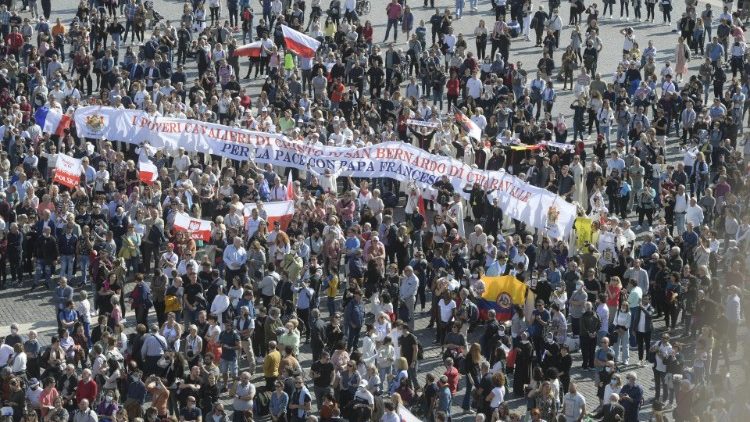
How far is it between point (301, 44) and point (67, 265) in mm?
13451

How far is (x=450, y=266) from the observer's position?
35.3 metres

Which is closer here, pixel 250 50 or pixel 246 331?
pixel 246 331

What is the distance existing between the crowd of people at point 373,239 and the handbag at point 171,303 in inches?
5.2

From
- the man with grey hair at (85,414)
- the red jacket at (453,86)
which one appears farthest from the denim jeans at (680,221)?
the man with grey hair at (85,414)

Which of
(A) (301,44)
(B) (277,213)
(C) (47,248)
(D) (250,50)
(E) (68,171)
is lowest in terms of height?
(C) (47,248)

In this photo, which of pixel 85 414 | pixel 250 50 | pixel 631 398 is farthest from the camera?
pixel 250 50

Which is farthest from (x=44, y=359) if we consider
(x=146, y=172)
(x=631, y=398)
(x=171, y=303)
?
(x=631, y=398)

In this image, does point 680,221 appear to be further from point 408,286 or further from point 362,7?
point 362,7

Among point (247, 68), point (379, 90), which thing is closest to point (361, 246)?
point (379, 90)

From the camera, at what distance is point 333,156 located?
132 ft

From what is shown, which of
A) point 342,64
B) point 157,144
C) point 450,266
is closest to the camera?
point 450,266

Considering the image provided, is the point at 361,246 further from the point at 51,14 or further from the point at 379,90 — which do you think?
the point at 51,14

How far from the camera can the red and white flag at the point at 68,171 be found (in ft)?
126

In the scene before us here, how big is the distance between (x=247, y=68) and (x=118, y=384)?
21320mm
